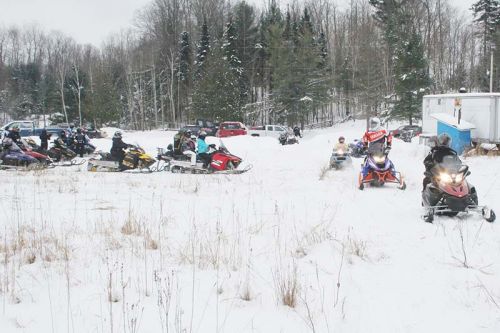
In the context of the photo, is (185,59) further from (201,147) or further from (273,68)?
(201,147)

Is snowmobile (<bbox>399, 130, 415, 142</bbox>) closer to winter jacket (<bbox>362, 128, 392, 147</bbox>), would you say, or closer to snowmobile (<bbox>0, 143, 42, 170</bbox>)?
winter jacket (<bbox>362, 128, 392, 147</bbox>)

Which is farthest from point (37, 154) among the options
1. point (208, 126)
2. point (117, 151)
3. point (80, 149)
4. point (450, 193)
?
point (208, 126)

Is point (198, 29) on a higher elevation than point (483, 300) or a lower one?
higher

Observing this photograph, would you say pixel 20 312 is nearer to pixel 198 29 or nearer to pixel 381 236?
pixel 381 236

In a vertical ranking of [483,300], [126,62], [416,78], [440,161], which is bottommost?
[483,300]

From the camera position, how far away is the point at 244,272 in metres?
4.64

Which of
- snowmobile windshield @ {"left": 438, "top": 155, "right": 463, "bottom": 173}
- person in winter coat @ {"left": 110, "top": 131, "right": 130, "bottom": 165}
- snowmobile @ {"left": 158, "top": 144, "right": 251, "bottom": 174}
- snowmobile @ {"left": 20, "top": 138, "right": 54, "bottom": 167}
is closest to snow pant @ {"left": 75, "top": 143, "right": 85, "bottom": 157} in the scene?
snowmobile @ {"left": 20, "top": 138, "right": 54, "bottom": 167}

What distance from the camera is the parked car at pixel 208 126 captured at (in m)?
39.0

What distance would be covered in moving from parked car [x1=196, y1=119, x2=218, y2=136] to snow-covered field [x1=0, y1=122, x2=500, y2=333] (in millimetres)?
30436

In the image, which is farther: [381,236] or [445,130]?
[445,130]

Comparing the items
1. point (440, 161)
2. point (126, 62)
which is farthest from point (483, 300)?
point (126, 62)

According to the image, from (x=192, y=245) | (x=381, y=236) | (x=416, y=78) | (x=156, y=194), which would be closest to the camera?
(x=192, y=245)

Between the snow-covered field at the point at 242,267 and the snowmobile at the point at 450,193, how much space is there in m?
0.17

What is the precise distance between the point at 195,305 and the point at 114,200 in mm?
5040
